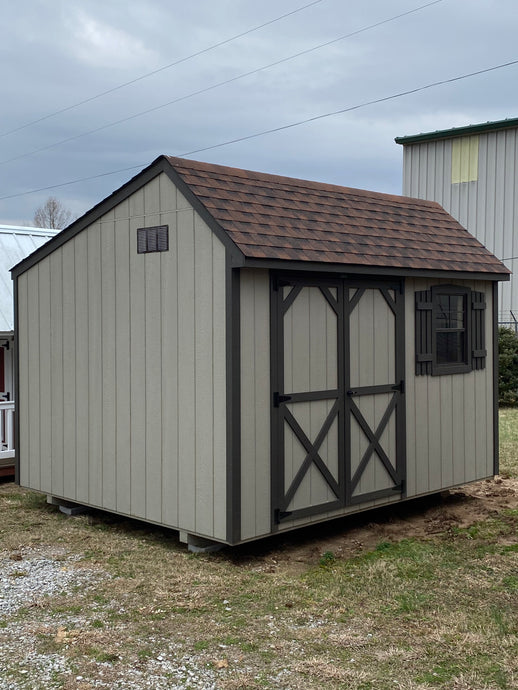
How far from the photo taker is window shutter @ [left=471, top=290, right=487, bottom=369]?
8.71 metres

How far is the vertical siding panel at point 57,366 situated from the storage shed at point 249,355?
21 mm

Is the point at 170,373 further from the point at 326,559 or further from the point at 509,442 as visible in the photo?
the point at 509,442

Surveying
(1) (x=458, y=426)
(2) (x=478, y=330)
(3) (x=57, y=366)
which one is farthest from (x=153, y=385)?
(2) (x=478, y=330)

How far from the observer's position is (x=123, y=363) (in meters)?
7.54

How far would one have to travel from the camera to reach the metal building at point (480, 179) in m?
20.4

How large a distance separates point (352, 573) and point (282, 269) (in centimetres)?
244

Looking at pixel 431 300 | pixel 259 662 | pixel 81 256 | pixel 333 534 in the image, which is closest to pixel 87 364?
pixel 81 256

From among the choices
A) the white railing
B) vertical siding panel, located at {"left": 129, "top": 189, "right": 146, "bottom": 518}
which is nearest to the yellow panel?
the white railing

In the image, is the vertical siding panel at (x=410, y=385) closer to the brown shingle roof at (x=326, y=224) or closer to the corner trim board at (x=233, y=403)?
the brown shingle roof at (x=326, y=224)

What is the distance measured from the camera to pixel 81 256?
8000mm

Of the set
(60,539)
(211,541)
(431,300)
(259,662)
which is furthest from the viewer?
(431,300)

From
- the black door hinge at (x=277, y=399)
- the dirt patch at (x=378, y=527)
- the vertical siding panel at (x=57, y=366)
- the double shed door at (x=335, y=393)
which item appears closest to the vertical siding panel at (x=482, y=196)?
the dirt patch at (x=378, y=527)

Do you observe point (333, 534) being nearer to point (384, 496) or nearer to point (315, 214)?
point (384, 496)

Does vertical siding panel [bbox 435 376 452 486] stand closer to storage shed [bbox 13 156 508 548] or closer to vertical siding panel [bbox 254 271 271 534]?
storage shed [bbox 13 156 508 548]
